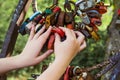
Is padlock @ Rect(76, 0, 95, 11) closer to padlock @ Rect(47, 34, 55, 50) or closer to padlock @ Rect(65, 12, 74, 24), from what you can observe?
padlock @ Rect(65, 12, 74, 24)

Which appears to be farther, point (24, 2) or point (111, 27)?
point (111, 27)

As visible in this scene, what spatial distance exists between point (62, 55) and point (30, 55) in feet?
0.30

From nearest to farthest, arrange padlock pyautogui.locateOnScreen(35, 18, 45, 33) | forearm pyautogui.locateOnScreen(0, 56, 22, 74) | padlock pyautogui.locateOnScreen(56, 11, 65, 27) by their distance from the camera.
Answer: forearm pyautogui.locateOnScreen(0, 56, 22, 74) → padlock pyautogui.locateOnScreen(35, 18, 45, 33) → padlock pyautogui.locateOnScreen(56, 11, 65, 27)

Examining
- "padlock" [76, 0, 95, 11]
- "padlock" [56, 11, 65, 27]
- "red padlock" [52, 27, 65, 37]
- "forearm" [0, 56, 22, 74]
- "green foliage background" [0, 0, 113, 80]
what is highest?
"padlock" [76, 0, 95, 11]

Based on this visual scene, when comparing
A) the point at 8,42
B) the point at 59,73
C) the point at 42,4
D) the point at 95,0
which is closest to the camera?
the point at 59,73

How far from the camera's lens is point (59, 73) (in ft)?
3.07

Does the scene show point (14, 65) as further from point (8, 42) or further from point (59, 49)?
point (8, 42)

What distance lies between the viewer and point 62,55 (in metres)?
0.94

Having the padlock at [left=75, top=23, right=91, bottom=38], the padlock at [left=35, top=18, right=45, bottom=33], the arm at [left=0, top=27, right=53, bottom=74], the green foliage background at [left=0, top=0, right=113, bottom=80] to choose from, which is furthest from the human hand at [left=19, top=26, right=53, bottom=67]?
the green foliage background at [left=0, top=0, right=113, bottom=80]

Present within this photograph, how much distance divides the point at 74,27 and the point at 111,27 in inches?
63.5

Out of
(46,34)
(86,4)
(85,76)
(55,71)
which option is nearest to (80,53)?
(85,76)

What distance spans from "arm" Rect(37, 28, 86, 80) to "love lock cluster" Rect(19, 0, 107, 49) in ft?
0.57

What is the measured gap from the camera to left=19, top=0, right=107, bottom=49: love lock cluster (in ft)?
3.99

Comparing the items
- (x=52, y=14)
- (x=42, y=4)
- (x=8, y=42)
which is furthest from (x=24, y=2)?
(x=42, y=4)
